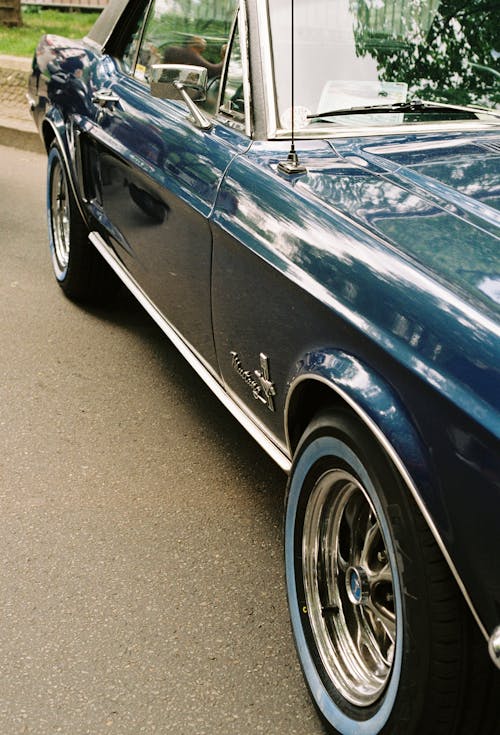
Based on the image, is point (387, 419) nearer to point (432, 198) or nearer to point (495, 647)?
point (495, 647)

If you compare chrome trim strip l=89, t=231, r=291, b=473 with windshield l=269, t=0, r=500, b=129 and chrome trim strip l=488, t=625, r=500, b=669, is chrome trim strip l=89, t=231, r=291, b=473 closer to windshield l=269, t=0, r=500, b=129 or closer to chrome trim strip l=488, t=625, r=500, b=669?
windshield l=269, t=0, r=500, b=129

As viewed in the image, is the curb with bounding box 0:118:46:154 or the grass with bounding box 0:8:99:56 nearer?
the curb with bounding box 0:118:46:154

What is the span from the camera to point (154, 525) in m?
3.14

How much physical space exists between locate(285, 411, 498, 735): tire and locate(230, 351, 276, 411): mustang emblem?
27 cm

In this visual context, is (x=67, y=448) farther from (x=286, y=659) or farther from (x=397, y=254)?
(x=397, y=254)

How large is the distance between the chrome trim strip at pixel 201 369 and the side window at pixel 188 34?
2.54ft

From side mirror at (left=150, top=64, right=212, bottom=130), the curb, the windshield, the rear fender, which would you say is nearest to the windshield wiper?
the windshield

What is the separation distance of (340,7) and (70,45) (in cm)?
222

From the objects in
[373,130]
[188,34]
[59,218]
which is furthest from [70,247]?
[373,130]

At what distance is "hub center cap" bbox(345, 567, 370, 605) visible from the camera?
7.28ft

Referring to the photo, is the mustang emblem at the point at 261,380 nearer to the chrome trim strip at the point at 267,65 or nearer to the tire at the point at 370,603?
the tire at the point at 370,603

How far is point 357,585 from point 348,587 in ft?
0.21

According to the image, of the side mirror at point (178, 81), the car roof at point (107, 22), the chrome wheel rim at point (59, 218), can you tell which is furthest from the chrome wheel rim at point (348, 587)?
the chrome wheel rim at point (59, 218)

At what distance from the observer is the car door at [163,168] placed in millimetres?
2951
